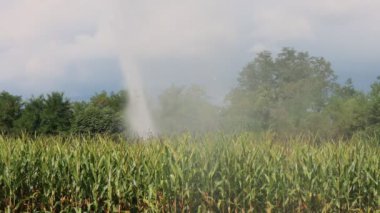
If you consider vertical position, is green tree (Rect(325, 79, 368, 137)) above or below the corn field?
above

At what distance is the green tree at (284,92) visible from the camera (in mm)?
48719

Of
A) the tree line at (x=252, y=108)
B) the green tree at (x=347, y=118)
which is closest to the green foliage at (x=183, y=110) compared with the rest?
the tree line at (x=252, y=108)

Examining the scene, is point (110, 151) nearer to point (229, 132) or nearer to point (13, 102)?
point (229, 132)

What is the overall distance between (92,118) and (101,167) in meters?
22.5

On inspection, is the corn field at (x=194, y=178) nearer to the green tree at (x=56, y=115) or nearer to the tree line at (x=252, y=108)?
the tree line at (x=252, y=108)

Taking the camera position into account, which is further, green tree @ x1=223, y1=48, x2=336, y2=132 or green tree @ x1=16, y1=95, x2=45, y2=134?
green tree @ x1=223, y1=48, x2=336, y2=132

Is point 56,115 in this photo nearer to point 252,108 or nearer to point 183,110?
point 183,110

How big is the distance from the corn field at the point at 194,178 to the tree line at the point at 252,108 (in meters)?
8.16

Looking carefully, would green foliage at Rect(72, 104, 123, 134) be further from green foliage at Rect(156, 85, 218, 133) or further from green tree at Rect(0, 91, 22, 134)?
green tree at Rect(0, 91, 22, 134)

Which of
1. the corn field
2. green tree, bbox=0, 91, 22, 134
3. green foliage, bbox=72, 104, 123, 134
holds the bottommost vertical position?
the corn field

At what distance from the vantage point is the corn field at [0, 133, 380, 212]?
10250 mm

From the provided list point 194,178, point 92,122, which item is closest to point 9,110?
point 92,122

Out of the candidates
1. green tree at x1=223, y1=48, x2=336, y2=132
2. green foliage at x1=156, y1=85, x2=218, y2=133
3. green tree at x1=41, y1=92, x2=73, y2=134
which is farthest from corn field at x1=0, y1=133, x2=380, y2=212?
green tree at x1=223, y1=48, x2=336, y2=132

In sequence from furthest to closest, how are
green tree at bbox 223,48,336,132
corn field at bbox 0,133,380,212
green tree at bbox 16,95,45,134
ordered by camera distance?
green tree at bbox 223,48,336,132 < green tree at bbox 16,95,45,134 < corn field at bbox 0,133,380,212
